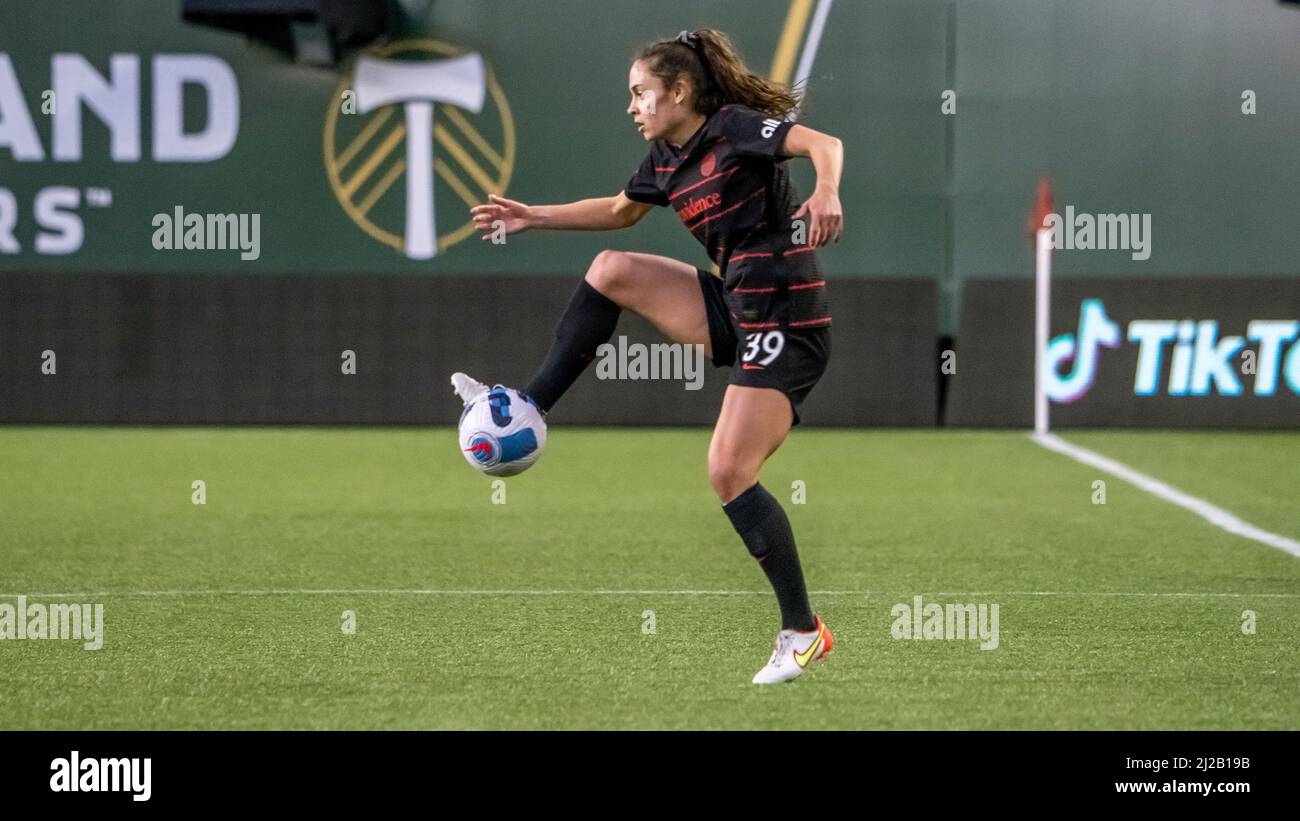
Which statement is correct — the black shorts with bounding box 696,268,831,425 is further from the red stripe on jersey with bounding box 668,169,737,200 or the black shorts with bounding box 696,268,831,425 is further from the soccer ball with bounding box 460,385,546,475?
the soccer ball with bounding box 460,385,546,475

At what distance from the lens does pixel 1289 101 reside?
15.0 meters

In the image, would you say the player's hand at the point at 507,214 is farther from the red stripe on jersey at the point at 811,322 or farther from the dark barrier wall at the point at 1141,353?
the dark barrier wall at the point at 1141,353

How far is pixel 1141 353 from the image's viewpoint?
576 inches

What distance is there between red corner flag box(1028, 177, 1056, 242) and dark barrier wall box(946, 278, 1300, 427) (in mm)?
616

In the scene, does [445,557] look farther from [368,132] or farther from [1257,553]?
[368,132]

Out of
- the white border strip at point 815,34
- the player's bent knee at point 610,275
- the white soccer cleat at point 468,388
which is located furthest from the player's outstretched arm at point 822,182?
the white border strip at point 815,34

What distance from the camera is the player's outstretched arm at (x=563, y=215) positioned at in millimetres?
5629

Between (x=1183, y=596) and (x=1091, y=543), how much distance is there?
1.65 m

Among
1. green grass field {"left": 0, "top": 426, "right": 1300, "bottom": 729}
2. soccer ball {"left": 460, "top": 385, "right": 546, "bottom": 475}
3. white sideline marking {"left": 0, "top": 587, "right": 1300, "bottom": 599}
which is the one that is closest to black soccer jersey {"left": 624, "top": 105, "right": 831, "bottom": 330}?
soccer ball {"left": 460, "top": 385, "right": 546, "bottom": 475}

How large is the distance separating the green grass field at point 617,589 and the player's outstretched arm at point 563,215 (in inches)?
51.2

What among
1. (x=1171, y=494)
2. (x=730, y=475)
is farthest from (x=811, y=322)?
(x=1171, y=494)

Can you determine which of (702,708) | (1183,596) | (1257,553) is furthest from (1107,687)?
(1257,553)
